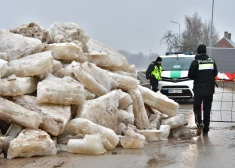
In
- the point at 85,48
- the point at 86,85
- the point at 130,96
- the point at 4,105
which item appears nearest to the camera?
the point at 4,105

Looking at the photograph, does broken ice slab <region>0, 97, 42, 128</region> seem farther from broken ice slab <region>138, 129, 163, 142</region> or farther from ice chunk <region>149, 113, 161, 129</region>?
ice chunk <region>149, 113, 161, 129</region>

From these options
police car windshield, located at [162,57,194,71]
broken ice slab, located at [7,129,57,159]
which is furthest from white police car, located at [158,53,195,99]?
broken ice slab, located at [7,129,57,159]

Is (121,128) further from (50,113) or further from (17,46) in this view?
(17,46)

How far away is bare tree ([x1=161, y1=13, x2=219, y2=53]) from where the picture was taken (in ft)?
171

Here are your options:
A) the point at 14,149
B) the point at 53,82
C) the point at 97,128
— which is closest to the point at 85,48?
the point at 53,82

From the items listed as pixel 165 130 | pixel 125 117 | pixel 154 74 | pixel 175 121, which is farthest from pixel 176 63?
pixel 125 117

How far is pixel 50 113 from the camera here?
6.13 m

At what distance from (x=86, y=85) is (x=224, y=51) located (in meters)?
30.7

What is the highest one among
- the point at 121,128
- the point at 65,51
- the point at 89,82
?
the point at 65,51

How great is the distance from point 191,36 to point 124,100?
54.6 meters

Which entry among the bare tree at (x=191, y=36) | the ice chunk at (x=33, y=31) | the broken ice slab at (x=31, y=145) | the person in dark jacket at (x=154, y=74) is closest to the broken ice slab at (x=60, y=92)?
the broken ice slab at (x=31, y=145)

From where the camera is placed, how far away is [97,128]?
20.0ft

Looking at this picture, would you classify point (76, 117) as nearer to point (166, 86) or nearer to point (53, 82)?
point (53, 82)

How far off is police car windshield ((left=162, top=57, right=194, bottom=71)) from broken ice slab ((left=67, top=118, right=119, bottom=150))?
937cm
